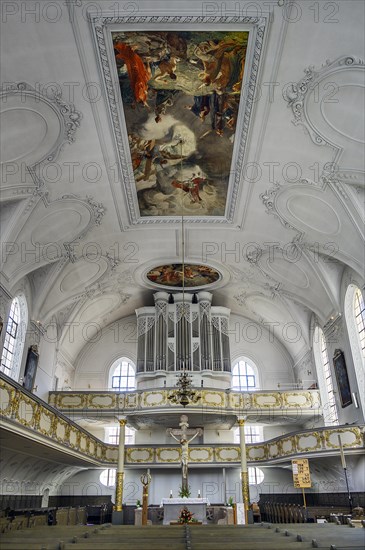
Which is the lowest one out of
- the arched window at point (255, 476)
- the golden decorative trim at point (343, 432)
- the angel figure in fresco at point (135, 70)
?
the arched window at point (255, 476)

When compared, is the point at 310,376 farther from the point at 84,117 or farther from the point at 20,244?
the point at 84,117

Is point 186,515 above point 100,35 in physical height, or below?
below

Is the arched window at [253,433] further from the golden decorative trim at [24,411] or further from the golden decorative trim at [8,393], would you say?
the golden decorative trim at [8,393]

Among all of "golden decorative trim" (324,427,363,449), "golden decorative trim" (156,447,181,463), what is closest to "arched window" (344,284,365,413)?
"golden decorative trim" (324,427,363,449)

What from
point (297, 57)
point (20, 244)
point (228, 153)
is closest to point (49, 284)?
point (20, 244)

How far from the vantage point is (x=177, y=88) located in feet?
40.1

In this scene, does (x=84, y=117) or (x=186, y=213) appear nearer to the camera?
(x=84, y=117)

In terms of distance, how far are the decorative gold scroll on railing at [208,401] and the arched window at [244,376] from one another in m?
3.38

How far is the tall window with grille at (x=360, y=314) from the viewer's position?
1733cm

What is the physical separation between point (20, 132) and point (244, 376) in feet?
62.1

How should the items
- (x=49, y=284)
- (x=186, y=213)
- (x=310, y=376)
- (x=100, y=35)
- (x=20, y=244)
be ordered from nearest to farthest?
(x=100, y=35) → (x=20, y=244) → (x=186, y=213) → (x=49, y=284) → (x=310, y=376)

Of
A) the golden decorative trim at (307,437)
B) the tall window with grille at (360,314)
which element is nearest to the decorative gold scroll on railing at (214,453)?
the golden decorative trim at (307,437)

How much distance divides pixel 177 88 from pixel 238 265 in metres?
10.4

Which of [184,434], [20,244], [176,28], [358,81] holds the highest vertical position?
[176,28]
